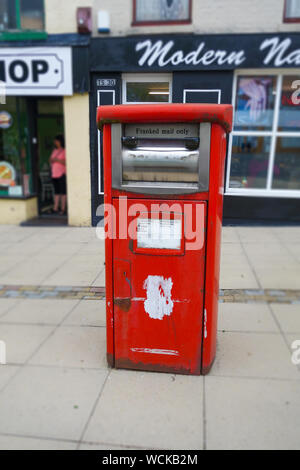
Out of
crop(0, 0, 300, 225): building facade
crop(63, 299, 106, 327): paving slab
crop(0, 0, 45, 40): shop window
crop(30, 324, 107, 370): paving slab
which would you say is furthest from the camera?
crop(0, 0, 45, 40): shop window

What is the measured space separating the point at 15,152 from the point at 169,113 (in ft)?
24.0

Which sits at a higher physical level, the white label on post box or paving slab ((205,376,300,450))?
the white label on post box

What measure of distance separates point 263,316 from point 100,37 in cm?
670

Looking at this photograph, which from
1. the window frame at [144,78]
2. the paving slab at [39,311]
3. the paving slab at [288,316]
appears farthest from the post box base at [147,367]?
the window frame at [144,78]

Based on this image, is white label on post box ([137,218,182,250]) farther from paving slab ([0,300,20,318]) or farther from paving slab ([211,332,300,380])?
paving slab ([0,300,20,318])

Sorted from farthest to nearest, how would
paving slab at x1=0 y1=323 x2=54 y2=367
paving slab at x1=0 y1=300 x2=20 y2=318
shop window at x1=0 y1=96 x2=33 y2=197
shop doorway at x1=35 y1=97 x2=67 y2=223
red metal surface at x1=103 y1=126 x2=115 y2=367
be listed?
shop doorway at x1=35 y1=97 x2=67 y2=223, shop window at x1=0 y1=96 x2=33 y2=197, paving slab at x1=0 y1=300 x2=20 y2=318, paving slab at x1=0 y1=323 x2=54 y2=367, red metal surface at x1=103 y1=126 x2=115 y2=367

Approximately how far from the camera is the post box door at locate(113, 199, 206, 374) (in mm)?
2803

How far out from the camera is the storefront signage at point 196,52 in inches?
304

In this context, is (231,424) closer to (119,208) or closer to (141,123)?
(119,208)

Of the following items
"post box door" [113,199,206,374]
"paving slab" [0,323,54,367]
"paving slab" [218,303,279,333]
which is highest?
"post box door" [113,199,206,374]

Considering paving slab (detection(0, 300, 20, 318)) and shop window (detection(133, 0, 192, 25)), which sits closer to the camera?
paving slab (detection(0, 300, 20, 318))

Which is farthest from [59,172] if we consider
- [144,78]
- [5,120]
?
[144,78]

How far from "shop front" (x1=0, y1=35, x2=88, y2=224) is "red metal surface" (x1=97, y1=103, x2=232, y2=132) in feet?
19.7

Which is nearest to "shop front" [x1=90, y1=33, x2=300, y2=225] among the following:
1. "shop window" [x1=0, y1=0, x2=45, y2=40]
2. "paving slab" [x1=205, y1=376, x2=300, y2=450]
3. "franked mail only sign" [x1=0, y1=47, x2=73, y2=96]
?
"franked mail only sign" [x1=0, y1=47, x2=73, y2=96]
